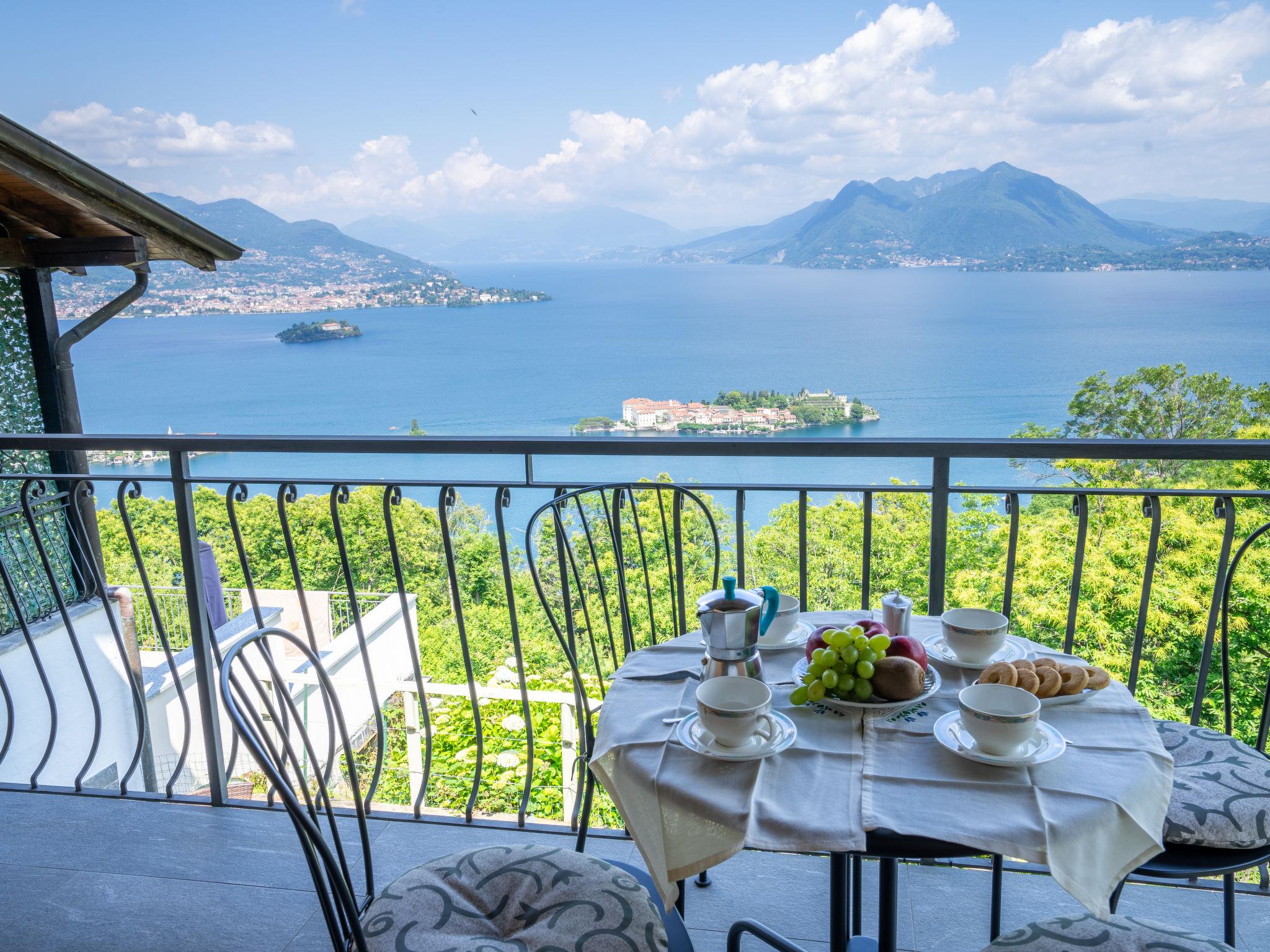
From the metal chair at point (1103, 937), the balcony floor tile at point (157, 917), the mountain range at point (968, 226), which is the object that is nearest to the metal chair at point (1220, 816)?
the metal chair at point (1103, 937)

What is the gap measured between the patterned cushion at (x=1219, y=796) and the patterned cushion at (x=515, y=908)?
2.92 feet

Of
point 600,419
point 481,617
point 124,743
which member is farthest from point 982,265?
point 124,743

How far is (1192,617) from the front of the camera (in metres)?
17.5

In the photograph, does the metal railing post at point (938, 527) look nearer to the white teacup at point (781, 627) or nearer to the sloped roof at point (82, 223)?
the white teacup at point (781, 627)

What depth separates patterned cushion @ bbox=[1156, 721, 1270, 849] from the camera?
1.43m

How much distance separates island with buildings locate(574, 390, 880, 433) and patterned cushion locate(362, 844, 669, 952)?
30058 millimetres

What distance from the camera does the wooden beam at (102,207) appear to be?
4.92 meters

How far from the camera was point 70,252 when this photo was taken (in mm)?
6215

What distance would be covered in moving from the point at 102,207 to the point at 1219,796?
21.5 ft

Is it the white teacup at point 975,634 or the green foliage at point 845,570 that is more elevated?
the white teacup at point 975,634

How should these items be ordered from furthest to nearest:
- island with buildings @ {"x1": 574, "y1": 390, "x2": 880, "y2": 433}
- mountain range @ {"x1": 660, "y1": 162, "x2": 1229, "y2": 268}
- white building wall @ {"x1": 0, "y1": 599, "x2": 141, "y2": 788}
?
mountain range @ {"x1": 660, "y1": 162, "x2": 1229, "y2": 268} < island with buildings @ {"x1": 574, "y1": 390, "x2": 880, "y2": 433} < white building wall @ {"x1": 0, "y1": 599, "x2": 141, "y2": 788}

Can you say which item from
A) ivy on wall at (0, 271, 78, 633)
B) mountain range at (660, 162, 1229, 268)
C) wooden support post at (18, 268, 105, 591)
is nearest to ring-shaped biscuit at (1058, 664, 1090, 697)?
wooden support post at (18, 268, 105, 591)

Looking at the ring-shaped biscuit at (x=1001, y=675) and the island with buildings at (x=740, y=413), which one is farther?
the island with buildings at (x=740, y=413)

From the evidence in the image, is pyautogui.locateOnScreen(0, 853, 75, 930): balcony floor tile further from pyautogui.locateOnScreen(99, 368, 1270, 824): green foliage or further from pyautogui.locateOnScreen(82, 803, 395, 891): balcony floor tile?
pyautogui.locateOnScreen(99, 368, 1270, 824): green foliage
